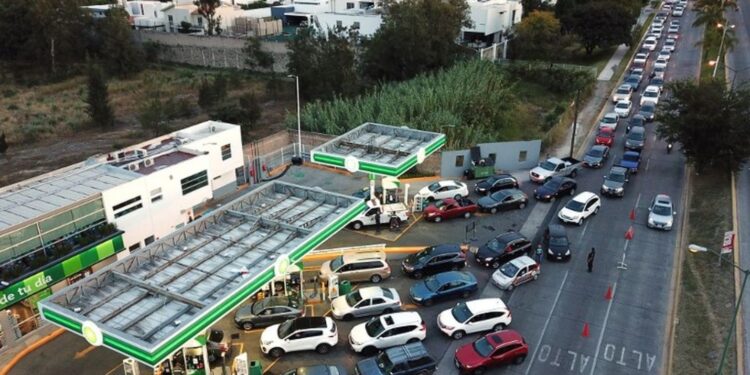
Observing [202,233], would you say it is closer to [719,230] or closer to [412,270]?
[412,270]

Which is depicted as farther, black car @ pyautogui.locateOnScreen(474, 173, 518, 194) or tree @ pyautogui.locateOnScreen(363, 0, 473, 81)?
tree @ pyautogui.locateOnScreen(363, 0, 473, 81)

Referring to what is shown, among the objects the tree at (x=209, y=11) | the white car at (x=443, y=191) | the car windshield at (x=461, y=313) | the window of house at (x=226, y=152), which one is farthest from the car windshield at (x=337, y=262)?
the tree at (x=209, y=11)

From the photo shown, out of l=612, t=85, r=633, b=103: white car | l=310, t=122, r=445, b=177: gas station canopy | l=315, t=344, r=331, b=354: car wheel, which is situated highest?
l=310, t=122, r=445, b=177: gas station canopy

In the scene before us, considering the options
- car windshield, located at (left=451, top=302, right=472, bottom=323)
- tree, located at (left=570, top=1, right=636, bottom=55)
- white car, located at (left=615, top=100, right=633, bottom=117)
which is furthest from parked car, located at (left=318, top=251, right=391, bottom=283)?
tree, located at (left=570, top=1, right=636, bottom=55)

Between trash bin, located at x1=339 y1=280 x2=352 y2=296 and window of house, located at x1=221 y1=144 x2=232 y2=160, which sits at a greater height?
window of house, located at x1=221 y1=144 x2=232 y2=160

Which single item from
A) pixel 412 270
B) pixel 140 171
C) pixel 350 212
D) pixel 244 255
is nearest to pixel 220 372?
pixel 244 255

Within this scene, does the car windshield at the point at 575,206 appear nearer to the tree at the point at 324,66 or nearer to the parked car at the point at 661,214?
the parked car at the point at 661,214

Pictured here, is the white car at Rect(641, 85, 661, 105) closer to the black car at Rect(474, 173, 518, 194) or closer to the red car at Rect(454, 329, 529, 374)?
the black car at Rect(474, 173, 518, 194)
